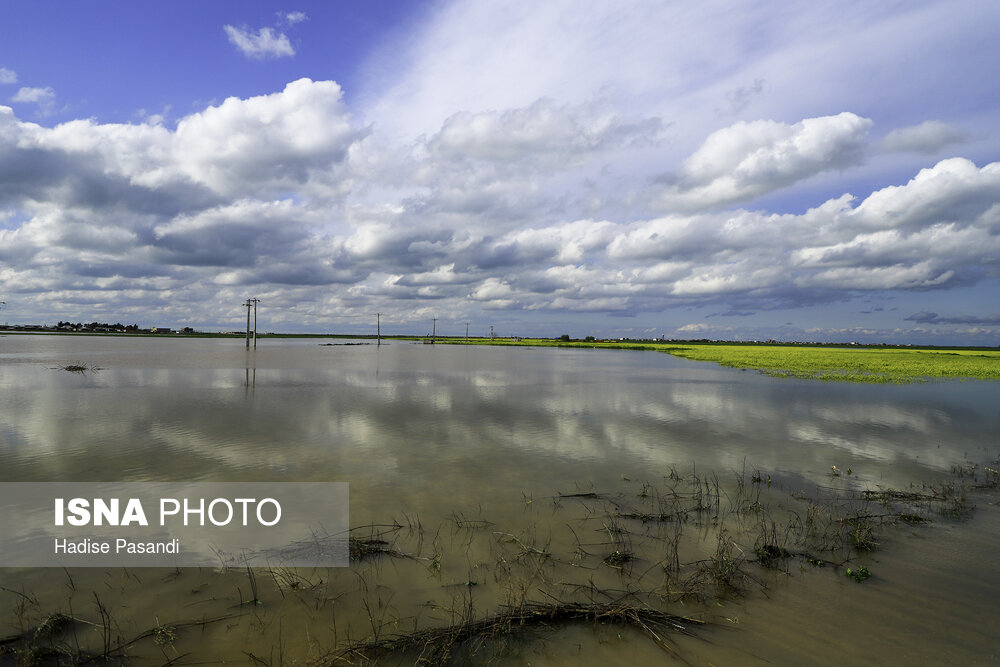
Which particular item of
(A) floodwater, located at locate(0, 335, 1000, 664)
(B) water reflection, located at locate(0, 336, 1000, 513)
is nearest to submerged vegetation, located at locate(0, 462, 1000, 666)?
(A) floodwater, located at locate(0, 335, 1000, 664)

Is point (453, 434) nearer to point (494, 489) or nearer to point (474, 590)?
point (494, 489)

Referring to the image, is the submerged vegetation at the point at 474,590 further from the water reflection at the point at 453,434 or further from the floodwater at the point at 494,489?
the water reflection at the point at 453,434

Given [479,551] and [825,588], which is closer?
[825,588]

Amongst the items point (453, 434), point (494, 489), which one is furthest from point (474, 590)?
point (453, 434)

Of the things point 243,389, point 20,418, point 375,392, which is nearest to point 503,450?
point 375,392

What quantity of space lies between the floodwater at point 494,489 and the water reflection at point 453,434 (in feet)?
0.44

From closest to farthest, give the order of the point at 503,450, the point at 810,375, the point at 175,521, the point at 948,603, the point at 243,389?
the point at 948,603 < the point at 175,521 < the point at 503,450 < the point at 243,389 < the point at 810,375

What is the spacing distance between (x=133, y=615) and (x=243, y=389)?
25551 millimetres

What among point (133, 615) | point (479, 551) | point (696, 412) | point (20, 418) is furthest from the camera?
point (696, 412)

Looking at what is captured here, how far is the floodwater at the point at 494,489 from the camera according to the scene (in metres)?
5.45

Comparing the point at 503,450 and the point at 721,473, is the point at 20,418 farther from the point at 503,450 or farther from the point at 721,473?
the point at 721,473

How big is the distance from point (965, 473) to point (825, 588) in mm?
11118

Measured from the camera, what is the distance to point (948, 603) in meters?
6.33

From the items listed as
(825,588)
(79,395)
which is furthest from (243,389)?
(825,588)
